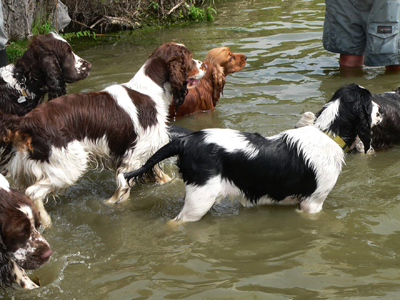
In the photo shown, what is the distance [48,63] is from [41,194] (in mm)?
1341

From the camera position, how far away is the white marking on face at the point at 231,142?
3752 mm

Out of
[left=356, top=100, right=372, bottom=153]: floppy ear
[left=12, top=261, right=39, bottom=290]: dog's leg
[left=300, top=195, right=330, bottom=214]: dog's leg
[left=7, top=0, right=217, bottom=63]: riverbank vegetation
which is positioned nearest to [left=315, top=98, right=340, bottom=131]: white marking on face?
[left=356, top=100, right=372, bottom=153]: floppy ear

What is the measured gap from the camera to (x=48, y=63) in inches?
180

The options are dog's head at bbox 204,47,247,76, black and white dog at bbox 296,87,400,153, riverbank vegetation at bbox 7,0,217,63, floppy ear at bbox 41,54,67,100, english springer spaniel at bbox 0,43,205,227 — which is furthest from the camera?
riverbank vegetation at bbox 7,0,217,63

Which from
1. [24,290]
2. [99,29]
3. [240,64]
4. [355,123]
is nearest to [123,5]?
[99,29]

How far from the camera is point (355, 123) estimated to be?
404 cm

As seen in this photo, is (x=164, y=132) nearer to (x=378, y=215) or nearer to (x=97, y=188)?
(x=97, y=188)

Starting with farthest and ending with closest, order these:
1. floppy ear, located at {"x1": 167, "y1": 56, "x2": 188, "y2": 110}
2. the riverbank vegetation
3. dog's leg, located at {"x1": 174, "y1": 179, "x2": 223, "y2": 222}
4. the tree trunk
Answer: the riverbank vegetation
the tree trunk
floppy ear, located at {"x1": 167, "y1": 56, "x2": 188, "y2": 110}
dog's leg, located at {"x1": 174, "y1": 179, "x2": 223, "y2": 222}

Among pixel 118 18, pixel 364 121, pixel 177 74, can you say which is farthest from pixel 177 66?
pixel 118 18

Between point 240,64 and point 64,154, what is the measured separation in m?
3.56

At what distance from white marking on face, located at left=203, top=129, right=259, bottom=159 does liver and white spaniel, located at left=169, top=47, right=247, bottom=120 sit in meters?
2.37

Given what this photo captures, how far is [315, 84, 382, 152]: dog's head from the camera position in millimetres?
3990

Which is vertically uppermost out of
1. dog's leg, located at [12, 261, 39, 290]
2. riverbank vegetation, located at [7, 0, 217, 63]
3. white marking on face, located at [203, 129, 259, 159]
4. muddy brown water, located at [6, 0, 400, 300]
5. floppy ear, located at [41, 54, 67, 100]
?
riverbank vegetation, located at [7, 0, 217, 63]

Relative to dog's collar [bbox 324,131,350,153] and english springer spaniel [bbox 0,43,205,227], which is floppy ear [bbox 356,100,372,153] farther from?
english springer spaniel [bbox 0,43,205,227]
